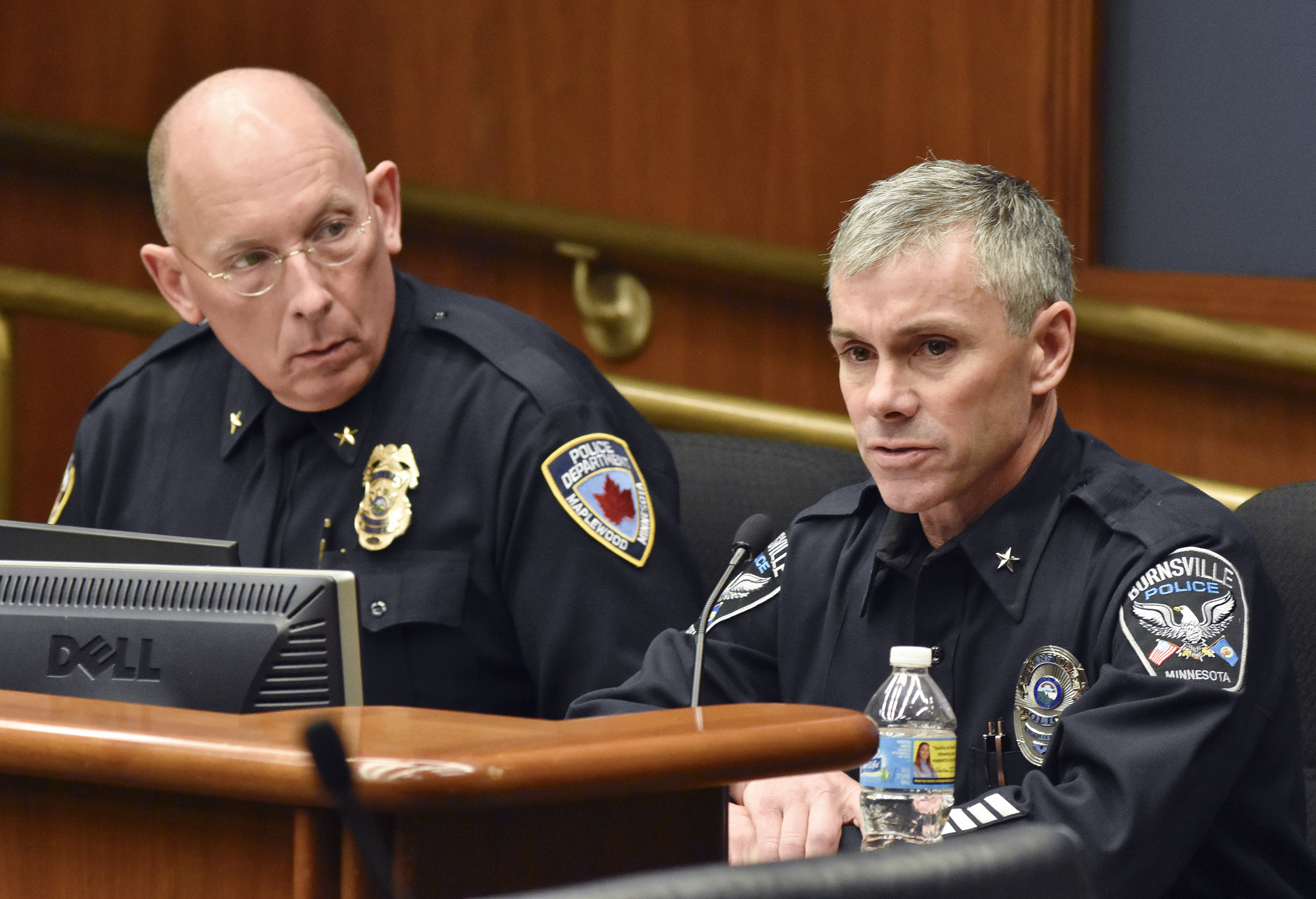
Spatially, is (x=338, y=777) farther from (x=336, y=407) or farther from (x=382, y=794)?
(x=336, y=407)

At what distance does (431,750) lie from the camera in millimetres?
760

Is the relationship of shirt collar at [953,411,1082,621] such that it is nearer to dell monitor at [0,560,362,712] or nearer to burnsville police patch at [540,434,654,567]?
burnsville police patch at [540,434,654,567]

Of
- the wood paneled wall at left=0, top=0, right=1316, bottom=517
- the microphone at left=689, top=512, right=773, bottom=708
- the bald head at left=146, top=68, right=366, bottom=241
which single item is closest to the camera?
the microphone at left=689, top=512, right=773, bottom=708

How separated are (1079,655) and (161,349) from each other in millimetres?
1399

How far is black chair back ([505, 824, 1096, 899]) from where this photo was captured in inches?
18.3

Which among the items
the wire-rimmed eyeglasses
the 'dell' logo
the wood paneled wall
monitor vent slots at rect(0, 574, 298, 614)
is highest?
the wood paneled wall

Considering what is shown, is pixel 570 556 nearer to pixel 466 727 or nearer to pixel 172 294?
pixel 172 294

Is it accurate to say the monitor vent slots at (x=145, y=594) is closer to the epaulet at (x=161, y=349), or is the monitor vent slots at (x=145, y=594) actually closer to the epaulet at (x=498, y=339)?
the epaulet at (x=498, y=339)

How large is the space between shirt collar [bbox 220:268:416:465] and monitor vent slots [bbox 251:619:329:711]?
924 mm

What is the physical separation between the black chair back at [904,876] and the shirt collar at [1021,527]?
2.77 feet

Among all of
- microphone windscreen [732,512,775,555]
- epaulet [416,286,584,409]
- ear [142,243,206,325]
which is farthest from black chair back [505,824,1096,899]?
ear [142,243,206,325]

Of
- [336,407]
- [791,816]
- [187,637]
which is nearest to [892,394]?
[791,816]

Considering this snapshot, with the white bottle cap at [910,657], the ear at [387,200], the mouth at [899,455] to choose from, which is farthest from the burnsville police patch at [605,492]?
the white bottle cap at [910,657]

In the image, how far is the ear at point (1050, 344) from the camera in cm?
142
